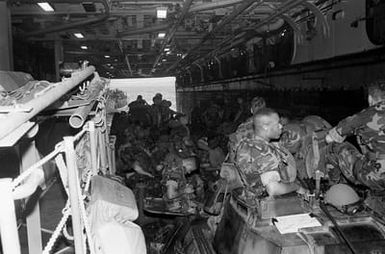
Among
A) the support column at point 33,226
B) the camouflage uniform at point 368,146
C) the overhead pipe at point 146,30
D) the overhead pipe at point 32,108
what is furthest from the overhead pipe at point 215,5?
the overhead pipe at point 32,108

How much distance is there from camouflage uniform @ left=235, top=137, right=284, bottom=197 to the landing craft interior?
0.01m

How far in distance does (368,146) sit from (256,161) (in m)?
1.70

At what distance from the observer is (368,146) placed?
4.52m

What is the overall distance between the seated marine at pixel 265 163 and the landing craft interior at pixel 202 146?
0.5 inches

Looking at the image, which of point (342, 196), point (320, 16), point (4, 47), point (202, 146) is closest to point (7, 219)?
point (342, 196)

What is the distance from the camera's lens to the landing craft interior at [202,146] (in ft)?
5.75

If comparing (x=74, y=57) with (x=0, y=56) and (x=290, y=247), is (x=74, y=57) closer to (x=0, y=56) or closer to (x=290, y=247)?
(x=0, y=56)

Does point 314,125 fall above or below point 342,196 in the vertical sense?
above

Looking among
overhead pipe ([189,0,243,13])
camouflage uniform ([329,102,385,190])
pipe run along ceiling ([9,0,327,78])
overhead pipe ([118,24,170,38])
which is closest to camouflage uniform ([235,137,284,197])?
camouflage uniform ([329,102,385,190])

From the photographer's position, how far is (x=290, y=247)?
2938 mm

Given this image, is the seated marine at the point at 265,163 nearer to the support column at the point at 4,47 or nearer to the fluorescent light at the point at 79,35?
the support column at the point at 4,47

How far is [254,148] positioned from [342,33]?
4645 mm

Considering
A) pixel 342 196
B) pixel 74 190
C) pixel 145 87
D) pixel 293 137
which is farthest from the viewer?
pixel 145 87

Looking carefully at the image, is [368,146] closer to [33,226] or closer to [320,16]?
[33,226]
